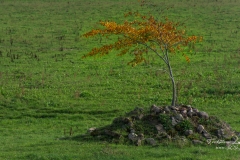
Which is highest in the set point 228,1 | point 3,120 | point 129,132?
point 228,1

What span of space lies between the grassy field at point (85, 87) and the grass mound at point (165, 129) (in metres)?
0.50

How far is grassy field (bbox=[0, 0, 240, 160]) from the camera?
1388 centimetres

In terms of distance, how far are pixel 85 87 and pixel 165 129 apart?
10931 mm

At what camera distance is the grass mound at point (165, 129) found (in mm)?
14391

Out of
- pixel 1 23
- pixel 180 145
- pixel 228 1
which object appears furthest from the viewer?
pixel 228 1

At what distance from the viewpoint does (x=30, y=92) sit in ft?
78.2

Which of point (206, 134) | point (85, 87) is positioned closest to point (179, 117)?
point (206, 134)

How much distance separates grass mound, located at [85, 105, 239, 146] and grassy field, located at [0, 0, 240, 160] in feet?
1.63

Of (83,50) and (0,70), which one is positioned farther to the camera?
(83,50)

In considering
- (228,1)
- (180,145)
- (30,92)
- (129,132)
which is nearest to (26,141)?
(129,132)

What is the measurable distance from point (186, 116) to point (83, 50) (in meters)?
20.6

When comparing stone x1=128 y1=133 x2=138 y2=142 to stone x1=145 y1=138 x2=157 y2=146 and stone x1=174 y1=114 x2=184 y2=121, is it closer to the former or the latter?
stone x1=145 y1=138 x2=157 y2=146

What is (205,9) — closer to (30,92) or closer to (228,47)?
(228,47)

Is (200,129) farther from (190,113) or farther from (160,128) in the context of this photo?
(160,128)
